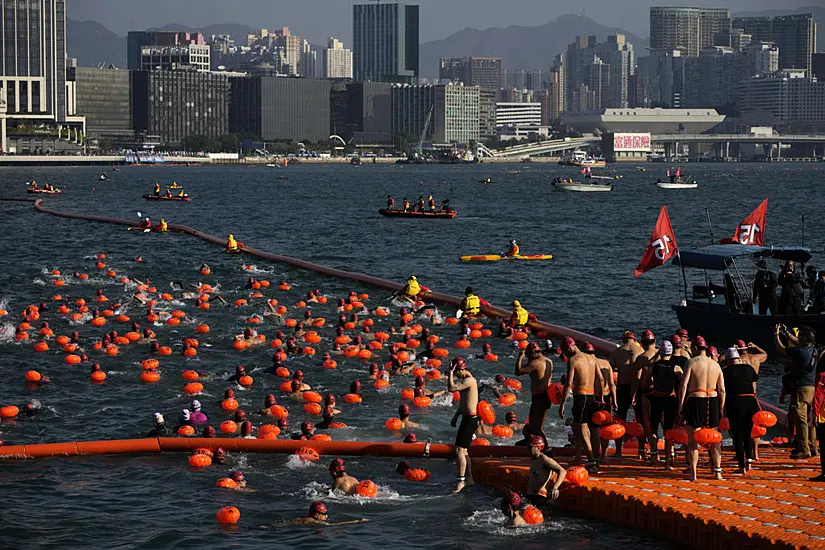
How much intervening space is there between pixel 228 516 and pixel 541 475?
5.59 metres

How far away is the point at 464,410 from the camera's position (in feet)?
80.7

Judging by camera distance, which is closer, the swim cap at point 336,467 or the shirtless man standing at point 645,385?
the shirtless man standing at point 645,385

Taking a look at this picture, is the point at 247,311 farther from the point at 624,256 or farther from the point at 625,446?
the point at 624,256

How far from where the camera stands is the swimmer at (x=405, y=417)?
30484mm

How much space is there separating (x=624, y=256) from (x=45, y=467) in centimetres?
5287

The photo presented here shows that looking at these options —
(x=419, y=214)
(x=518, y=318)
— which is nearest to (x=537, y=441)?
(x=518, y=318)

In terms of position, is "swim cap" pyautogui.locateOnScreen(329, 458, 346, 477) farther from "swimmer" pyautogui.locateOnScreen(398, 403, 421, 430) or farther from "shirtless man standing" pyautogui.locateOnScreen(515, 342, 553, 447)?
"swimmer" pyautogui.locateOnScreen(398, 403, 421, 430)

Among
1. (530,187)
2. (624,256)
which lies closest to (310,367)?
(624,256)

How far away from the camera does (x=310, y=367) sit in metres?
38.7

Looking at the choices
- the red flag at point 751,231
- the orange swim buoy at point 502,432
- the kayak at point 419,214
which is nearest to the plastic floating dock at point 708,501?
the orange swim buoy at point 502,432

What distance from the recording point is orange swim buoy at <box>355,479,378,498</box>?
25406 mm

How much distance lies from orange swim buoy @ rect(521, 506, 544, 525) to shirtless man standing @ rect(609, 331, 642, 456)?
2.42m

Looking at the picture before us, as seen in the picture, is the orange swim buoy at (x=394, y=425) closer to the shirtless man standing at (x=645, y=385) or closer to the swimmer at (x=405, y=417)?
the swimmer at (x=405, y=417)

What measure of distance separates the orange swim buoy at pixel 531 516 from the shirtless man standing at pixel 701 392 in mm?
3021
